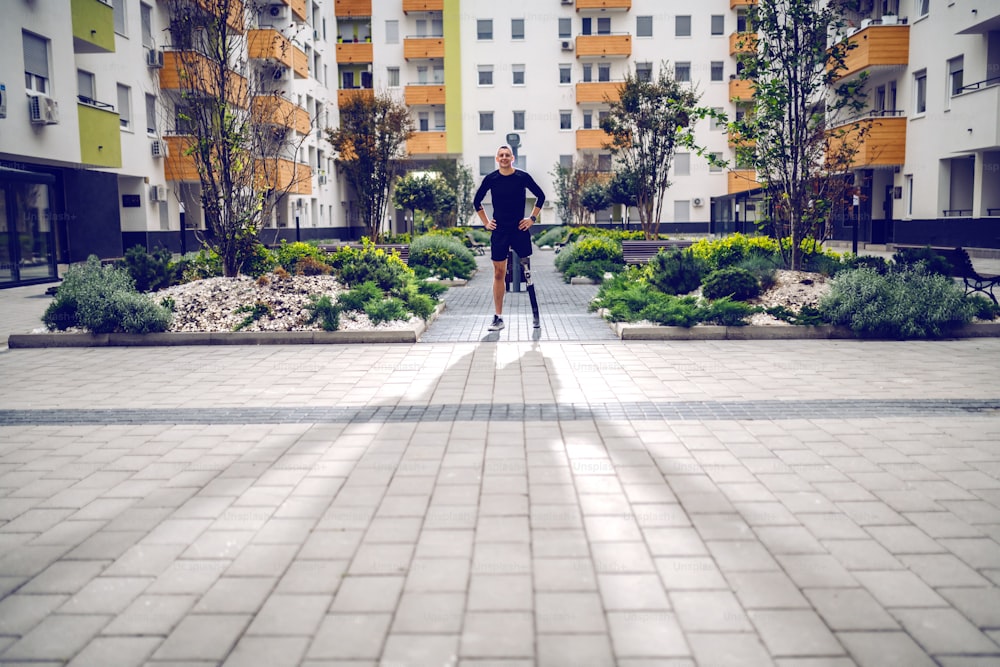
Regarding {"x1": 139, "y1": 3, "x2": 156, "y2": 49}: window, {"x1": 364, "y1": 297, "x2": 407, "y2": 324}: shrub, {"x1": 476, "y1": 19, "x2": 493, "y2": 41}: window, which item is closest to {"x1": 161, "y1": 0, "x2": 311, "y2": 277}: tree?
{"x1": 364, "y1": 297, "x2": 407, "y2": 324}: shrub

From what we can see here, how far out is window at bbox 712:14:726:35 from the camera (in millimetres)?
57188

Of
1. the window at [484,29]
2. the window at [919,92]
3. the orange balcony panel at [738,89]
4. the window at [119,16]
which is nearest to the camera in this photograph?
the window at [119,16]

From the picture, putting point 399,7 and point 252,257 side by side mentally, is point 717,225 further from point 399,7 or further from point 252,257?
point 252,257

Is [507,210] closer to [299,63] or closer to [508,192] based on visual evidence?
[508,192]

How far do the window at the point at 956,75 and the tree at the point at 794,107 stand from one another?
64.5 feet

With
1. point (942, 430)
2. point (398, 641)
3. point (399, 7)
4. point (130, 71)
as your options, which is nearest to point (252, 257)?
point (942, 430)

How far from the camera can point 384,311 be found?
10.6 metres

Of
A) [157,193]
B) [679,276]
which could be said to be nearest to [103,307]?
[679,276]

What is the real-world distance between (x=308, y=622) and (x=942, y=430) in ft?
14.6

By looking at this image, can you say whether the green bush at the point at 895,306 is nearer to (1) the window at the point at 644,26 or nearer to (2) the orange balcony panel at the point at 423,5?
(1) the window at the point at 644,26

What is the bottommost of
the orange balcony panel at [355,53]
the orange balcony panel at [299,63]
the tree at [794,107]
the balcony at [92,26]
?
the tree at [794,107]

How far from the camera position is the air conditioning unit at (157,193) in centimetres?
3110

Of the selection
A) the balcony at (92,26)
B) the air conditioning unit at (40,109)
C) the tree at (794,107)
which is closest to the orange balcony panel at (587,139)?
the balcony at (92,26)

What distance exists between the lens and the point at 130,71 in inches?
1162
